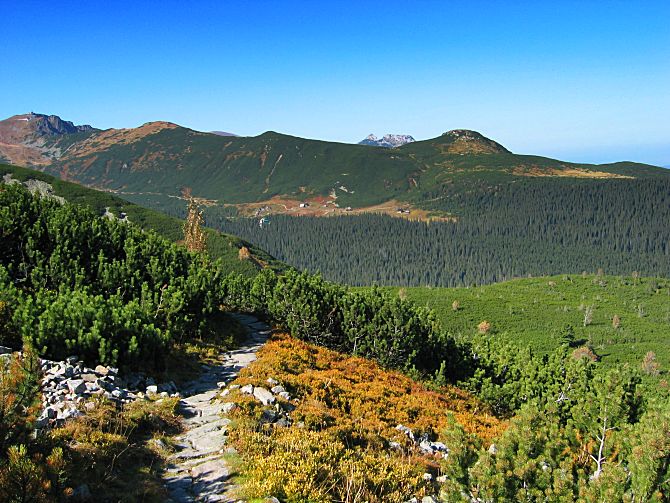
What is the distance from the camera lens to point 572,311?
11550cm

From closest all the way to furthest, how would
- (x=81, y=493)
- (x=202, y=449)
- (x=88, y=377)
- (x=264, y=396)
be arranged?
(x=81, y=493) → (x=202, y=449) → (x=88, y=377) → (x=264, y=396)

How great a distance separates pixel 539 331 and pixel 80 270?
9977 cm

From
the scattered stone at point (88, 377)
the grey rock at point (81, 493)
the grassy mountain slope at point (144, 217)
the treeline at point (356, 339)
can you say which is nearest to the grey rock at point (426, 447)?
the treeline at point (356, 339)

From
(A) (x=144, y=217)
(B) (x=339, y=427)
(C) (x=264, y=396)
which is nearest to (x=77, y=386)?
(C) (x=264, y=396)

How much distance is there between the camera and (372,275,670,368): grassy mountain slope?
311 ft

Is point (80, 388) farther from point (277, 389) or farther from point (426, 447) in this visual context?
point (426, 447)

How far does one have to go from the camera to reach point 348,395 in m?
14.1

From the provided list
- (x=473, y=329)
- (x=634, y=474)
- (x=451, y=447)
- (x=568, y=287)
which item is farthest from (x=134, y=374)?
(x=568, y=287)

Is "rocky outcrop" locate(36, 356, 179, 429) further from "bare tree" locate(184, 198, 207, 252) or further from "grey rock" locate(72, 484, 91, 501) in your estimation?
"bare tree" locate(184, 198, 207, 252)

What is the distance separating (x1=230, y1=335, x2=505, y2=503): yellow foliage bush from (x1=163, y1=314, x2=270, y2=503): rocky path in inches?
16.8

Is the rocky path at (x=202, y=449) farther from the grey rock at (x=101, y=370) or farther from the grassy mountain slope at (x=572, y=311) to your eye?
the grassy mountain slope at (x=572, y=311)

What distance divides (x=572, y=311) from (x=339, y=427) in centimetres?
12137

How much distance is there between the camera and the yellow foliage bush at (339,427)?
27.1 feet

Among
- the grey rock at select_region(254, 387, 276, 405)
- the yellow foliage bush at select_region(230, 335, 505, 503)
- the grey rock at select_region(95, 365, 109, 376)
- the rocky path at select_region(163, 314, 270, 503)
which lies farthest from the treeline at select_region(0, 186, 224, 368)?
the grey rock at select_region(254, 387, 276, 405)
